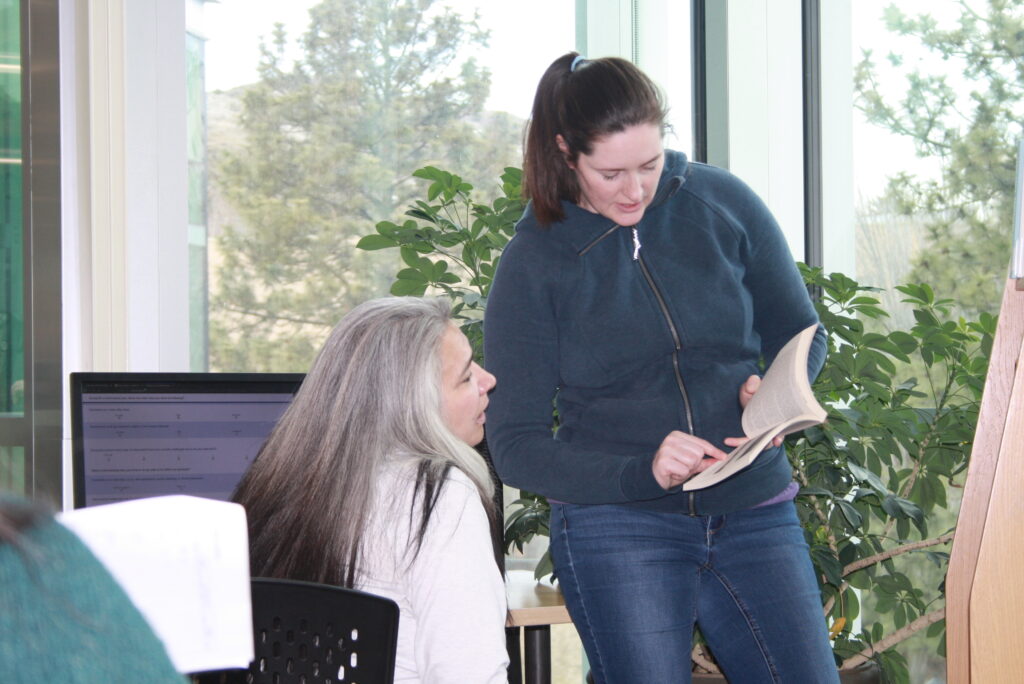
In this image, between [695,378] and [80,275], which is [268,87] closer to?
[80,275]

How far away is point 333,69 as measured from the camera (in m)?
3.41

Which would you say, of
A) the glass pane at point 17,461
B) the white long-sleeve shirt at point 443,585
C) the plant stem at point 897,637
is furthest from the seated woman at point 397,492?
the glass pane at point 17,461

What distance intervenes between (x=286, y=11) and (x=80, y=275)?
999mm

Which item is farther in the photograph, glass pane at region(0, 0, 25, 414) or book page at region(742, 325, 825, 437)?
glass pane at region(0, 0, 25, 414)

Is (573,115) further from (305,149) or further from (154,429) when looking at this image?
(305,149)

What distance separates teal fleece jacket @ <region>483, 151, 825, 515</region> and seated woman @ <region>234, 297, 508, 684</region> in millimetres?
162

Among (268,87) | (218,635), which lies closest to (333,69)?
(268,87)

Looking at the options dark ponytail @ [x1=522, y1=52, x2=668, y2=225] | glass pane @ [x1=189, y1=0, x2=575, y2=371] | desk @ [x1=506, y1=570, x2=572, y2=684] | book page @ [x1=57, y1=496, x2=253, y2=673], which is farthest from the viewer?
glass pane @ [x1=189, y1=0, x2=575, y2=371]

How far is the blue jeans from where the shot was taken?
1.70m

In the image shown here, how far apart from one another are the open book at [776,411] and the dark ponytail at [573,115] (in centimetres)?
44

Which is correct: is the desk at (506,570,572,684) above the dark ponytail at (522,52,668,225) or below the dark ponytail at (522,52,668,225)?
below

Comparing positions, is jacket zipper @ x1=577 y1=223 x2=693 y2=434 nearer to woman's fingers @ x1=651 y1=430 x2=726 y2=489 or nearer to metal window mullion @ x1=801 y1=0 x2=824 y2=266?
woman's fingers @ x1=651 y1=430 x2=726 y2=489

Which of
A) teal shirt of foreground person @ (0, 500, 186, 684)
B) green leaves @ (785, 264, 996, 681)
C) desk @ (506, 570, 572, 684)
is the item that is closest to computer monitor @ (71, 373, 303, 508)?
desk @ (506, 570, 572, 684)

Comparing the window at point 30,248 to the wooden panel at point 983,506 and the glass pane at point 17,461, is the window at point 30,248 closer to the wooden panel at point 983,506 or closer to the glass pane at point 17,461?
the glass pane at point 17,461
